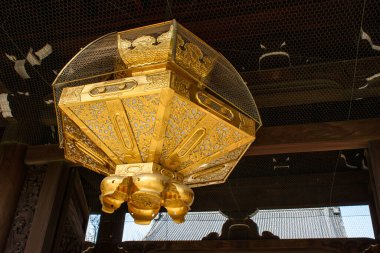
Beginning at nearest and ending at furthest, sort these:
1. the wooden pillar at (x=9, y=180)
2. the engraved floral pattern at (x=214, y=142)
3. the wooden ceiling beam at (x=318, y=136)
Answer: the engraved floral pattern at (x=214, y=142), the wooden ceiling beam at (x=318, y=136), the wooden pillar at (x=9, y=180)

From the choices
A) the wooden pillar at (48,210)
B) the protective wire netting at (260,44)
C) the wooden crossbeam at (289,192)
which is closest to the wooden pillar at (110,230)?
the wooden crossbeam at (289,192)

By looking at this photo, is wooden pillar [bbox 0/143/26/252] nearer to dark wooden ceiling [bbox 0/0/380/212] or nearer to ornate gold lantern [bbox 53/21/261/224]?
dark wooden ceiling [bbox 0/0/380/212]

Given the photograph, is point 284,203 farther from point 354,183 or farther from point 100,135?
point 100,135

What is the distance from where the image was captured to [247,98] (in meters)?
2.18

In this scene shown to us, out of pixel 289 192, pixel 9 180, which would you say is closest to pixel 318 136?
pixel 289 192

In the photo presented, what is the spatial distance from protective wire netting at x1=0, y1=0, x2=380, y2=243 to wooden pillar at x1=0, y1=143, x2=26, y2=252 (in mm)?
249

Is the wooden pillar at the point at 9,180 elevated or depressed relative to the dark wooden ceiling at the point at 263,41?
depressed

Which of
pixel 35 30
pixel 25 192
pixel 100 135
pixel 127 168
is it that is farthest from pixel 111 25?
pixel 25 192

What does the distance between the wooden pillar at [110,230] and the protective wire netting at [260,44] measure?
1.44 metres

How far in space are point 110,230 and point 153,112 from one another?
2.66 m

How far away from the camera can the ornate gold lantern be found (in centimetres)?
183

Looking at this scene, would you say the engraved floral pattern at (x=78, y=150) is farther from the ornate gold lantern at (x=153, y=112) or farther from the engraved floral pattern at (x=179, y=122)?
the engraved floral pattern at (x=179, y=122)

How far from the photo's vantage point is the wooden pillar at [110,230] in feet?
13.0

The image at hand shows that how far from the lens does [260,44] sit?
2.68m
